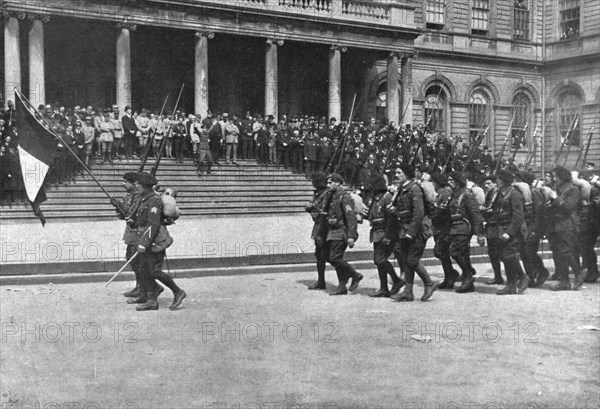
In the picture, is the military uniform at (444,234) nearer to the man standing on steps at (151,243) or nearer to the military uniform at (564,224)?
the military uniform at (564,224)

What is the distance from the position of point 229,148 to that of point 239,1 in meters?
6.57

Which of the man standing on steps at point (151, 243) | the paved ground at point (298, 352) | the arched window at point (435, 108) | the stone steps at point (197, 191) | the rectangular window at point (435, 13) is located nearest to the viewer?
the paved ground at point (298, 352)

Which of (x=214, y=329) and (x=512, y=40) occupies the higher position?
(x=512, y=40)

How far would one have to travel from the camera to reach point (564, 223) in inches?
424

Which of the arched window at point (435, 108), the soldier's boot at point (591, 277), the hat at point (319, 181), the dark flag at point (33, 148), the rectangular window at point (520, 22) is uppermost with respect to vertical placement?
the rectangular window at point (520, 22)

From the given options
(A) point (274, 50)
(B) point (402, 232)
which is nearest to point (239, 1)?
(A) point (274, 50)

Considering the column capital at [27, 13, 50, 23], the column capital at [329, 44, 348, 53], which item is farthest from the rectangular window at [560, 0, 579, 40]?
the column capital at [27, 13, 50, 23]

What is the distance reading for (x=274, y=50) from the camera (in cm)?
2694

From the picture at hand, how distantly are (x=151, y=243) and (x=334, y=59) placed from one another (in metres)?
20.6

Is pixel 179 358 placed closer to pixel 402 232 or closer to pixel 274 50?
pixel 402 232

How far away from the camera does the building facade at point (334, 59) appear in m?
24.3

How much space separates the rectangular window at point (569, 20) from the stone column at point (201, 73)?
11989 mm

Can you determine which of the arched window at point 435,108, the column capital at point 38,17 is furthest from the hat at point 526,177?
the arched window at point 435,108

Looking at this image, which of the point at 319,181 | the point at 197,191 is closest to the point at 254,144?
the point at 197,191
